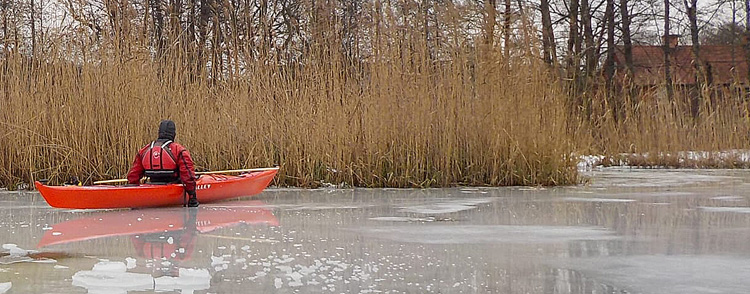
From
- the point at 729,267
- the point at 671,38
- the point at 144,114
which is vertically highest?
the point at 671,38

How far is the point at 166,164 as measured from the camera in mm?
8227

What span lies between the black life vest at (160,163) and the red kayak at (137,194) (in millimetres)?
186

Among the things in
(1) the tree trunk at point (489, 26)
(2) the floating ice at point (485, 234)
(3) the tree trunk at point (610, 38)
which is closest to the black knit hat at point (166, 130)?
(2) the floating ice at point (485, 234)

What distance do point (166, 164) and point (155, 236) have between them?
7.34ft

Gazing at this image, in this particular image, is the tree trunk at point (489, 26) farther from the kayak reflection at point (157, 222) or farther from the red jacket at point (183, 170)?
the red jacket at point (183, 170)

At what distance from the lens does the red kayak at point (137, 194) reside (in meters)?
7.61

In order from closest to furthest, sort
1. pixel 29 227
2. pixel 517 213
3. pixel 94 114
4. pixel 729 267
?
1. pixel 729 267
2. pixel 29 227
3. pixel 517 213
4. pixel 94 114

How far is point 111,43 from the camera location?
1045 cm

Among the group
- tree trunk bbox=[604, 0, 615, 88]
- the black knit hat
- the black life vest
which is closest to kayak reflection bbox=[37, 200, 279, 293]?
the black life vest

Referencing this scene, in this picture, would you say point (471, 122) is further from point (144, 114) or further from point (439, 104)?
point (144, 114)

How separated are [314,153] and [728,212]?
4.53 m

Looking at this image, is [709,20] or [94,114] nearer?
[94,114]

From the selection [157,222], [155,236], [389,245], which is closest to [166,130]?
[157,222]

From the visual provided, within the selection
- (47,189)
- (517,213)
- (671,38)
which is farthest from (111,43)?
(671,38)
